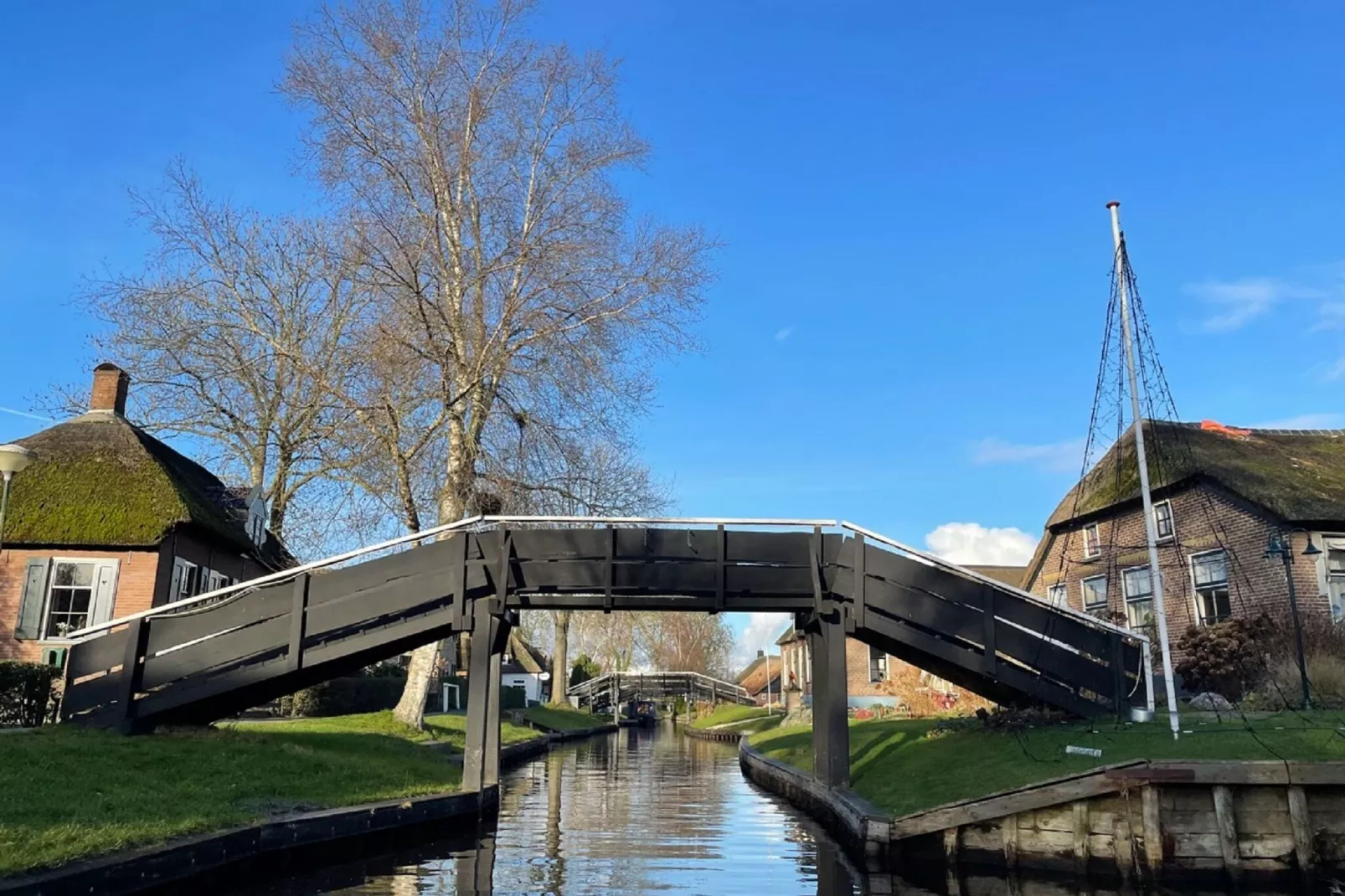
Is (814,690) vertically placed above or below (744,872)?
above

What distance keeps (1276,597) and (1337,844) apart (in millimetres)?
12292

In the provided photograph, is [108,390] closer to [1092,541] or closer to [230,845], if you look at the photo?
[230,845]

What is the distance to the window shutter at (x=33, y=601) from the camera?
72.7 feet

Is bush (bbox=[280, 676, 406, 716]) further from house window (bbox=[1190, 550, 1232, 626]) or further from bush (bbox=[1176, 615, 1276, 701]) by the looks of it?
house window (bbox=[1190, 550, 1232, 626])

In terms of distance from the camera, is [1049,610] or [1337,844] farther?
[1049,610]

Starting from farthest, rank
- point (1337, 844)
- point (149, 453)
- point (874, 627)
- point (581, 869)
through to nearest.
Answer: point (149, 453) → point (874, 627) → point (581, 869) → point (1337, 844)

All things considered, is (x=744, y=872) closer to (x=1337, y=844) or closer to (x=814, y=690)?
(x=814, y=690)

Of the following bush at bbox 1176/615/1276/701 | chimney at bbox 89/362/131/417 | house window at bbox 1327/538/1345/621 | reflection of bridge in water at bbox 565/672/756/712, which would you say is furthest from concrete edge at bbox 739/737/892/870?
reflection of bridge in water at bbox 565/672/756/712

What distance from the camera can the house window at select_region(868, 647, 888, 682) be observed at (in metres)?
44.9

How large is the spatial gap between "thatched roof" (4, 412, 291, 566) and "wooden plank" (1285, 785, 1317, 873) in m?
22.5

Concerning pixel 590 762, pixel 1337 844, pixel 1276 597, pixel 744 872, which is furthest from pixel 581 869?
pixel 590 762

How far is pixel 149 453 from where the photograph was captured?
25797mm

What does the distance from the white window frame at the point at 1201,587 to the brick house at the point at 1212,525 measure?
0.08 feet

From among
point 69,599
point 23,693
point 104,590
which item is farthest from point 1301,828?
point 69,599
